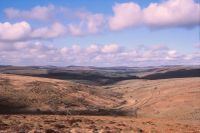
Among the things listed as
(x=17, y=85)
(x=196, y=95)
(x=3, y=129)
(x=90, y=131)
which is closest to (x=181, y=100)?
(x=196, y=95)

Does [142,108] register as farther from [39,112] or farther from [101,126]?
[101,126]

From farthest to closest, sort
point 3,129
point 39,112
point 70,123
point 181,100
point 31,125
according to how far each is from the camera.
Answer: point 181,100 < point 39,112 < point 70,123 < point 31,125 < point 3,129

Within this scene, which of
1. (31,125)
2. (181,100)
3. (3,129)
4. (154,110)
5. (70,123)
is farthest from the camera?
(181,100)

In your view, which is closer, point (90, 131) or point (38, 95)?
point (90, 131)

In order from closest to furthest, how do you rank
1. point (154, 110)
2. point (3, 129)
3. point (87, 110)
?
point (3, 129) → point (87, 110) → point (154, 110)

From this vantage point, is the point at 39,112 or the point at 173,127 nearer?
the point at 173,127

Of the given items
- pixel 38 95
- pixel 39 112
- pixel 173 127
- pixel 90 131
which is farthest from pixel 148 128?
pixel 38 95

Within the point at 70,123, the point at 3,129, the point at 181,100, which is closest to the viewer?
the point at 3,129

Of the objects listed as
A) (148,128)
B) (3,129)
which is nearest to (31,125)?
(3,129)

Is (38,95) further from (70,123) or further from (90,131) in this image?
(90,131)
